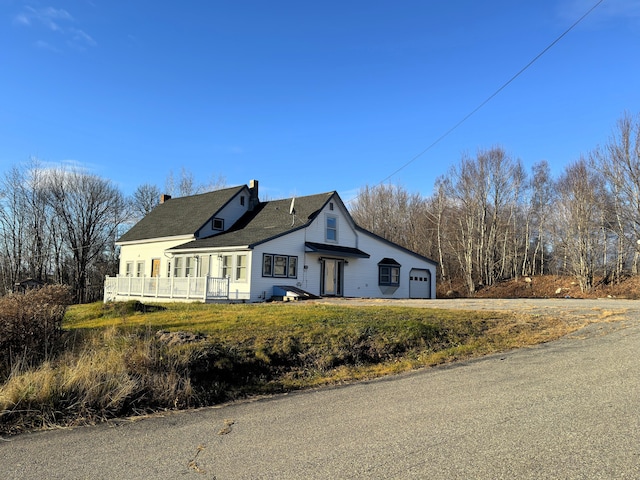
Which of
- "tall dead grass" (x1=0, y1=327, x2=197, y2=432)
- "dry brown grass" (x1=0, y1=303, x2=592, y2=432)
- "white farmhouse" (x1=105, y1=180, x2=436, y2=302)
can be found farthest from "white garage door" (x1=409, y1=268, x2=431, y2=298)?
"tall dead grass" (x1=0, y1=327, x2=197, y2=432)

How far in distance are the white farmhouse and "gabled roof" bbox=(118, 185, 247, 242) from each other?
4.0 inches

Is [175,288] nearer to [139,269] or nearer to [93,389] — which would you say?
[139,269]

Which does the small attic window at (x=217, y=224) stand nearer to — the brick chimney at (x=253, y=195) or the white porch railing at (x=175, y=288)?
the brick chimney at (x=253, y=195)

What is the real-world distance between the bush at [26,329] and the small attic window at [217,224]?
21759 mm

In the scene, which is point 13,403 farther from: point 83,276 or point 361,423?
point 83,276

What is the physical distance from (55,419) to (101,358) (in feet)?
4.82

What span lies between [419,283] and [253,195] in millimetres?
13256

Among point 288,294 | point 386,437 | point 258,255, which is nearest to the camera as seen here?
point 386,437

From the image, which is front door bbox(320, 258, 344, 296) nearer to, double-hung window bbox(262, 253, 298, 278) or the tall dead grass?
double-hung window bbox(262, 253, 298, 278)

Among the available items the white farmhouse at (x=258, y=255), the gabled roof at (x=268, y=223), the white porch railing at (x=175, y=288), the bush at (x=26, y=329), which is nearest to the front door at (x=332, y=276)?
the white farmhouse at (x=258, y=255)

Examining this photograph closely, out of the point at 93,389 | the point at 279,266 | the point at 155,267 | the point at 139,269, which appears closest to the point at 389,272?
the point at 279,266

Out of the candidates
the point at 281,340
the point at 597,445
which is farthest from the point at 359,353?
the point at 597,445

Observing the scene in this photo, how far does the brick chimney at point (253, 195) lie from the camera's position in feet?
111

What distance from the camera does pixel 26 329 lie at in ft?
26.1
